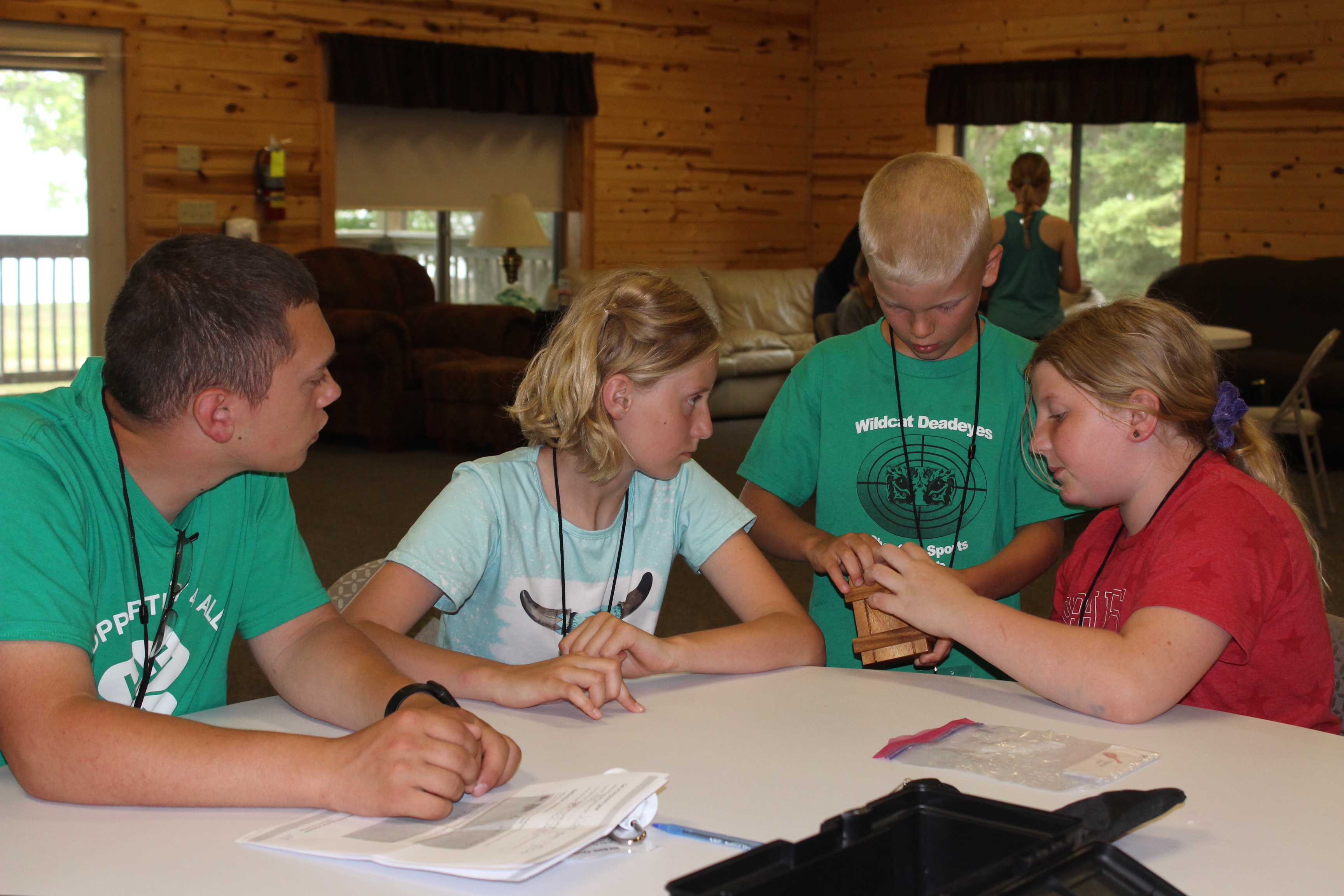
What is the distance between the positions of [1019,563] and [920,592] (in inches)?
17.7

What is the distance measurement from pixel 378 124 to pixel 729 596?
6.63m

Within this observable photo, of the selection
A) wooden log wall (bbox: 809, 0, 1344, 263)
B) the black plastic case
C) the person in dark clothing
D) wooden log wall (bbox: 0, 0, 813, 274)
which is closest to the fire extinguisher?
wooden log wall (bbox: 0, 0, 813, 274)

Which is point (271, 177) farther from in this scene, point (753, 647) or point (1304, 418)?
point (753, 647)

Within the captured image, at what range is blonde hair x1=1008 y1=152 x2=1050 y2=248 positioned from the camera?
19.1 feet

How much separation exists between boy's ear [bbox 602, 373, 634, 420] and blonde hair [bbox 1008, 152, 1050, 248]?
4.56 m

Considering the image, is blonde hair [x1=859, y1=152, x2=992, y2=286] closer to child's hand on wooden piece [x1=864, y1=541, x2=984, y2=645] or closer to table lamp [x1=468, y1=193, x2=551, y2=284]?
child's hand on wooden piece [x1=864, y1=541, x2=984, y2=645]

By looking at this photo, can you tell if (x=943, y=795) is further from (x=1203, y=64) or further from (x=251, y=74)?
(x=1203, y=64)

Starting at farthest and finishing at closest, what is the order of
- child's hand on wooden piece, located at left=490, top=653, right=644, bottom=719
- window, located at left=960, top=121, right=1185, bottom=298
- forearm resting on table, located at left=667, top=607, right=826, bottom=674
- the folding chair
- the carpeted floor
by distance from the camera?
window, located at left=960, top=121, right=1185, bottom=298 → the folding chair → the carpeted floor → forearm resting on table, located at left=667, top=607, right=826, bottom=674 → child's hand on wooden piece, located at left=490, top=653, right=644, bottom=719

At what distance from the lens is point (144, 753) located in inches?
43.4

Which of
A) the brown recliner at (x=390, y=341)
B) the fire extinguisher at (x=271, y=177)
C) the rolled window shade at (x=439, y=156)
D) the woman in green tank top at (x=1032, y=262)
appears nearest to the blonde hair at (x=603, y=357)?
the woman in green tank top at (x=1032, y=262)

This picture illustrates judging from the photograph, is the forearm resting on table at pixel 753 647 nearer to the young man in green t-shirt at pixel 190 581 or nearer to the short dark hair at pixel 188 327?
the young man in green t-shirt at pixel 190 581

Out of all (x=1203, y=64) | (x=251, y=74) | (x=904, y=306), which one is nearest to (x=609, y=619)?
(x=904, y=306)

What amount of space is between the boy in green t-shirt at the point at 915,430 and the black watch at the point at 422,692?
2.34 feet

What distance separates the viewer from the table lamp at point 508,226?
7625 mm
